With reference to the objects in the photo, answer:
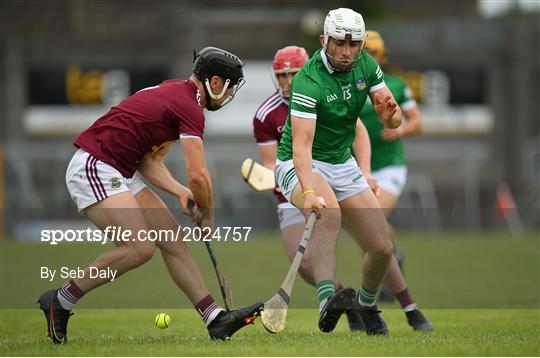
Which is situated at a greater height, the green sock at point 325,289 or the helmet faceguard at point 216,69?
the helmet faceguard at point 216,69

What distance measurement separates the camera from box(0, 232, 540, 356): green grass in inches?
332

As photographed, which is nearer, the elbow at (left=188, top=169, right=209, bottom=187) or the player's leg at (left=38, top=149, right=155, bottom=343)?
the elbow at (left=188, top=169, right=209, bottom=187)

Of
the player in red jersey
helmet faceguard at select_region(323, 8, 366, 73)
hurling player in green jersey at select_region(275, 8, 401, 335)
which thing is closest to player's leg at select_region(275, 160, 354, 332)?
hurling player in green jersey at select_region(275, 8, 401, 335)

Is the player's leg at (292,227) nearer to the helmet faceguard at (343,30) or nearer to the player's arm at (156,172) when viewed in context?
the player's arm at (156,172)

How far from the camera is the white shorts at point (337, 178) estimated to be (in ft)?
30.6

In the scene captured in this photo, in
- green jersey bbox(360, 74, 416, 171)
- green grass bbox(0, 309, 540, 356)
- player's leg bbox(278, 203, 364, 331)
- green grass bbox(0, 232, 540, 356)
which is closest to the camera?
green grass bbox(0, 309, 540, 356)

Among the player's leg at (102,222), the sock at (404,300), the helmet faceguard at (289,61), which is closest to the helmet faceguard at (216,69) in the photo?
the player's leg at (102,222)

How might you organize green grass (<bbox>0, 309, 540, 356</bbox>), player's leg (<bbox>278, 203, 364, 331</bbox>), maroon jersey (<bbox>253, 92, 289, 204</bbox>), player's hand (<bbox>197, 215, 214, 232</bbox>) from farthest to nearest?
maroon jersey (<bbox>253, 92, 289, 204</bbox>) → player's leg (<bbox>278, 203, 364, 331</bbox>) → player's hand (<bbox>197, 215, 214, 232</bbox>) → green grass (<bbox>0, 309, 540, 356</bbox>)

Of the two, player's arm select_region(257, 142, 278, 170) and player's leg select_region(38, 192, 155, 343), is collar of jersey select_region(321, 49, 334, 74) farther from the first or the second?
player's leg select_region(38, 192, 155, 343)

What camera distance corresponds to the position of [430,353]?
26.5 ft

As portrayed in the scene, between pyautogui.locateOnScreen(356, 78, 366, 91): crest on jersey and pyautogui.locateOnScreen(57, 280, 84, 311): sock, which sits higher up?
pyautogui.locateOnScreen(356, 78, 366, 91): crest on jersey

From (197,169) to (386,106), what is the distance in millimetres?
1436

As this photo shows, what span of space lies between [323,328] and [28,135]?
20.2 metres

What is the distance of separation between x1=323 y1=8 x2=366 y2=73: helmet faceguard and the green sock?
149 centimetres
